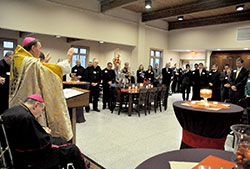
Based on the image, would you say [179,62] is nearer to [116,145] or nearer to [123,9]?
[123,9]

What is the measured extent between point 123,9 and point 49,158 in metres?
9.10

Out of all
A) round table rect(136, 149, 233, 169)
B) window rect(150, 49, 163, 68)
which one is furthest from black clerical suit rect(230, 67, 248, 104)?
window rect(150, 49, 163, 68)

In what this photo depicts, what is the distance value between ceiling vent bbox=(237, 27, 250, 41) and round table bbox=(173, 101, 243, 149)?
8.72 m

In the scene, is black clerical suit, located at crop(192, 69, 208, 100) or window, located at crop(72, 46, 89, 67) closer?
black clerical suit, located at crop(192, 69, 208, 100)

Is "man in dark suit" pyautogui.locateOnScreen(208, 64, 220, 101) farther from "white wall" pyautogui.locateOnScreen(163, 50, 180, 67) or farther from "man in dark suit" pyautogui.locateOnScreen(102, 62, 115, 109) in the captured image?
"white wall" pyautogui.locateOnScreen(163, 50, 180, 67)

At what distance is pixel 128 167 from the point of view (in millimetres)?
2824

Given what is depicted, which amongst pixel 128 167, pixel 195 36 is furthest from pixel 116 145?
pixel 195 36

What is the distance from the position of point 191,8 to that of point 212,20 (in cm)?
285

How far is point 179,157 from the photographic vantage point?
4.13 feet

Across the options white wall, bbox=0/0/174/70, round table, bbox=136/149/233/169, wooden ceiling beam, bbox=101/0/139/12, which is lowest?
round table, bbox=136/149/233/169

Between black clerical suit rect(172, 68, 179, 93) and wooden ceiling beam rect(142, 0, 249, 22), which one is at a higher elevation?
wooden ceiling beam rect(142, 0, 249, 22)

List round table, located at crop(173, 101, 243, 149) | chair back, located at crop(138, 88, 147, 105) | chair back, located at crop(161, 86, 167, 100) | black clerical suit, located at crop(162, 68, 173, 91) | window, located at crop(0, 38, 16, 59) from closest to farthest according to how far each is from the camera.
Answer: round table, located at crop(173, 101, 243, 149) → chair back, located at crop(138, 88, 147, 105) → chair back, located at crop(161, 86, 167, 100) → window, located at crop(0, 38, 16, 59) → black clerical suit, located at crop(162, 68, 173, 91)

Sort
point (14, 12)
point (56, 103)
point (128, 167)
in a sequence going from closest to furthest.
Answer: point (56, 103) < point (128, 167) < point (14, 12)

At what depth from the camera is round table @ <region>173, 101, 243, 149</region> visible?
2508 mm
